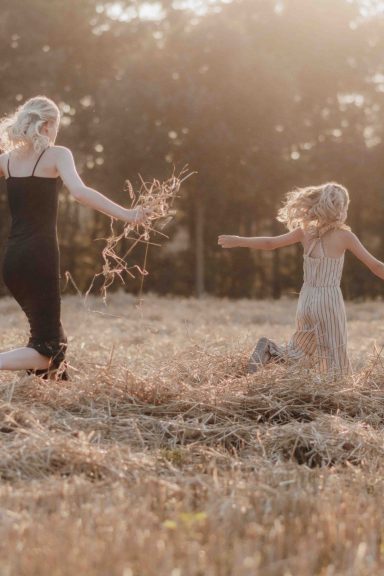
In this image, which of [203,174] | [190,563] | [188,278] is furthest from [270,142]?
[190,563]

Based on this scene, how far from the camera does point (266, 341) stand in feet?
20.2

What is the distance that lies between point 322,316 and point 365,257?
0.54 metres

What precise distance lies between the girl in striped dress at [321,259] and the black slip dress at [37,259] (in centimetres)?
138

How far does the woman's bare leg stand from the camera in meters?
5.36

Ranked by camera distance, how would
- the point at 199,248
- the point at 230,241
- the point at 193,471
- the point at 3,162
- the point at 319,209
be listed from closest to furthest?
the point at 193,471
the point at 3,162
the point at 230,241
the point at 319,209
the point at 199,248

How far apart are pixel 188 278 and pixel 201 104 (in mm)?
4789

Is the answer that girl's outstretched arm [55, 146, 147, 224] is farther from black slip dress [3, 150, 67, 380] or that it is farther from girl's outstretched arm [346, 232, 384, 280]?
girl's outstretched arm [346, 232, 384, 280]

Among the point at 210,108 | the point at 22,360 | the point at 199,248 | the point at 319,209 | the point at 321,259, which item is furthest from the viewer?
the point at 199,248

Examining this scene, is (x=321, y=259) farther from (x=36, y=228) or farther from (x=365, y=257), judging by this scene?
(x=36, y=228)

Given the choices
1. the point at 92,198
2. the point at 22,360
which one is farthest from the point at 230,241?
the point at 22,360

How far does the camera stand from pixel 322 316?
21.5ft

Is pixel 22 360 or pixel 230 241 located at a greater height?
pixel 230 241

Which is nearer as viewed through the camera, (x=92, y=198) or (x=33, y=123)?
(x=92, y=198)

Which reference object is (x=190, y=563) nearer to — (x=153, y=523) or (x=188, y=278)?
(x=153, y=523)
